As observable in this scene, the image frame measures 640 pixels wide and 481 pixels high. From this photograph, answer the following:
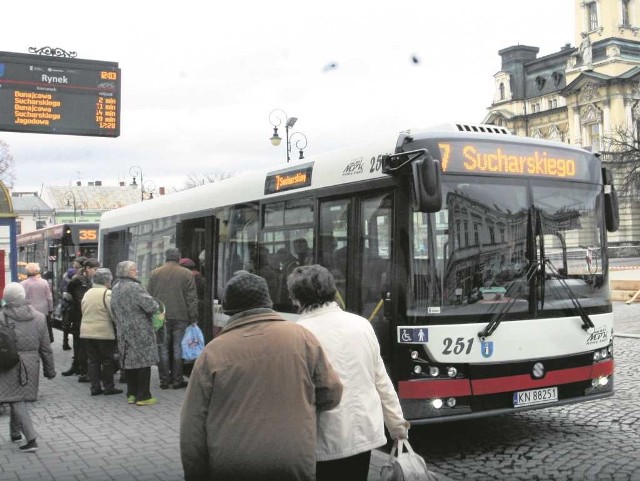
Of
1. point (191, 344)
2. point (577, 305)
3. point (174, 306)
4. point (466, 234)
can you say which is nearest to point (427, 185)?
point (466, 234)

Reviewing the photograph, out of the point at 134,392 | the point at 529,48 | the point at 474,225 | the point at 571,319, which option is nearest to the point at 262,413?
the point at 474,225

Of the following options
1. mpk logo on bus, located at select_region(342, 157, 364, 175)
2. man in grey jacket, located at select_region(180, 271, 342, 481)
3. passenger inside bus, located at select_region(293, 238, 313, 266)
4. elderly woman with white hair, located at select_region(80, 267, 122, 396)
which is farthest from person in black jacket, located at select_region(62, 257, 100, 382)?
man in grey jacket, located at select_region(180, 271, 342, 481)

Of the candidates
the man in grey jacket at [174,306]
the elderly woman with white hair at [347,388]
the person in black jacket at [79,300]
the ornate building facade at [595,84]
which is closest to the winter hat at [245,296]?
the elderly woman with white hair at [347,388]

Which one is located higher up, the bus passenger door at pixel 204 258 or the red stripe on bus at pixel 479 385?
the bus passenger door at pixel 204 258

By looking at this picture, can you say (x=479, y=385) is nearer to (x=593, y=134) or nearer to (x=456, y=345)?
(x=456, y=345)

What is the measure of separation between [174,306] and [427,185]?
193 inches

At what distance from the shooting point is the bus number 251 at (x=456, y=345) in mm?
6391

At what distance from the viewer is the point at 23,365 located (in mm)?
6926

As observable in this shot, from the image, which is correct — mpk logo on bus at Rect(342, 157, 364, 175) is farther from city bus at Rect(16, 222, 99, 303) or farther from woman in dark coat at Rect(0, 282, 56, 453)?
city bus at Rect(16, 222, 99, 303)

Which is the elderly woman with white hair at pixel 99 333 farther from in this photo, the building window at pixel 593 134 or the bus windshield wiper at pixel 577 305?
the building window at pixel 593 134

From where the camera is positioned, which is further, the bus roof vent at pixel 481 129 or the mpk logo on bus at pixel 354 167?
the mpk logo on bus at pixel 354 167

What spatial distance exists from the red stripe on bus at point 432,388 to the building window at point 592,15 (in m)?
77.3

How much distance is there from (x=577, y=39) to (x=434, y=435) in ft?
257

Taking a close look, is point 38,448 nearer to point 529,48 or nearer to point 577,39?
point 577,39
